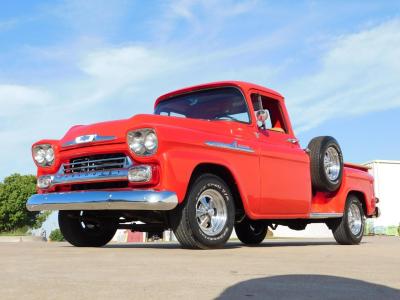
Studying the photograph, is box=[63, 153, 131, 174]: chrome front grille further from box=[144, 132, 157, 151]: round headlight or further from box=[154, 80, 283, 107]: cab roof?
box=[154, 80, 283, 107]: cab roof

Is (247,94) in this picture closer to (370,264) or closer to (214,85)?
(214,85)

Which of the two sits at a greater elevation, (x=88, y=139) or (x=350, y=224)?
(x=88, y=139)

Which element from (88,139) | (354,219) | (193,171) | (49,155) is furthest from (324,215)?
(49,155)

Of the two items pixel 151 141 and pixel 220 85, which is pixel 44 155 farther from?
pixel 220 85

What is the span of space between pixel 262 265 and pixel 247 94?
328 centimetres

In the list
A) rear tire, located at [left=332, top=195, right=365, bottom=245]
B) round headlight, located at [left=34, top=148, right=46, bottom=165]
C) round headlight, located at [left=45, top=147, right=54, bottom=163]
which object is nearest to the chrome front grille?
round headlight, located at [left=45, top=147, right=54, bottom=163]

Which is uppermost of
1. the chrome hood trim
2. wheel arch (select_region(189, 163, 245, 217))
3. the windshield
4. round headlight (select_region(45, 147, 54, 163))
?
the windshield

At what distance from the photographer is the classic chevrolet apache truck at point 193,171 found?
5.66 meters

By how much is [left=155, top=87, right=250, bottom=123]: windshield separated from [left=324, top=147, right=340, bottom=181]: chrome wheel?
1.71 metres

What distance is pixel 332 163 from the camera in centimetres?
812

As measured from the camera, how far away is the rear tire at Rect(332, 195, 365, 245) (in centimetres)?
855

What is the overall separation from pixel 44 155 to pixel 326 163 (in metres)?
3.93

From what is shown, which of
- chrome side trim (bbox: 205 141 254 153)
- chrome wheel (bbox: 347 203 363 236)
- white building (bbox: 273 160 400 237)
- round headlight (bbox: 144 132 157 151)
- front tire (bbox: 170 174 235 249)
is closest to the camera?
round headlight (bbox: 144 132 157 151)

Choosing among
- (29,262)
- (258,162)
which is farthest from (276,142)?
(29,262)
